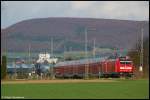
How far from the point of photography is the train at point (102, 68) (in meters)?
73.6

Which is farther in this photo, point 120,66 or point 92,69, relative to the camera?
point 92,69

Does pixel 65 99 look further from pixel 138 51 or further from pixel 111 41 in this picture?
pixel 111 41

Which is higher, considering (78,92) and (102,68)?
(102,68)

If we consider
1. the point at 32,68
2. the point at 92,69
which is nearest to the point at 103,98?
the point at 92,69

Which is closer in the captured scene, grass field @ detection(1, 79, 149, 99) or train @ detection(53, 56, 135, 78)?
grass field @ detection(1, 79, 149, 99)

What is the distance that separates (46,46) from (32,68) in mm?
77734

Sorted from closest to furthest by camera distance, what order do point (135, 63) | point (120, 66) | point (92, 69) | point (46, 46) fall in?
point (120, 66), point (92, 69), point (135, 63), point (46, 46)

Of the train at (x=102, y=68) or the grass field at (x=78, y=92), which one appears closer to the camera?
the grass field at (x=78, y=92)

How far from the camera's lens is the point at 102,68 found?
2982 inches

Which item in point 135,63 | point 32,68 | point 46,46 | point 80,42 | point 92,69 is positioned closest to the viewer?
point 92,69

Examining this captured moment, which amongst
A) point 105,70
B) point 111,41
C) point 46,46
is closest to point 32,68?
point 105,70

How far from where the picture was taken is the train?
73.6 m

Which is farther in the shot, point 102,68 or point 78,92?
point 102,68

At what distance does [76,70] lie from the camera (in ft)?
281
